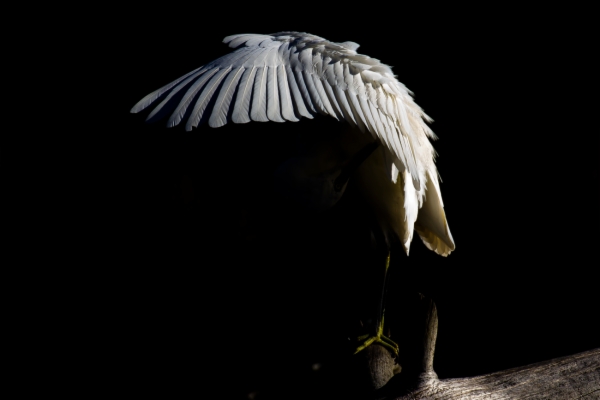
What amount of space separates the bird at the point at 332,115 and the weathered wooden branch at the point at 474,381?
0.71 ft

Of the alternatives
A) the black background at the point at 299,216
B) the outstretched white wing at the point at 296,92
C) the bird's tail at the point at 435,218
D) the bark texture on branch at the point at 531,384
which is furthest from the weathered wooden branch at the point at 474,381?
the black background at the point at 299,216

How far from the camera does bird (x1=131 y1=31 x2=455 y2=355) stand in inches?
Result: 53.5

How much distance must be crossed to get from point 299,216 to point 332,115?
1.20 m

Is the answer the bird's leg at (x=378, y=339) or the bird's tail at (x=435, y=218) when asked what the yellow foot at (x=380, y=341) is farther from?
the bird's tail at (x=435, y=218)

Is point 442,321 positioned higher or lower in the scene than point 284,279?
lower

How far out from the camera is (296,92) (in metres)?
1.40

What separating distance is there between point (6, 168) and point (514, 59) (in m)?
1.81

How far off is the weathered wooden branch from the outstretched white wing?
1.28 feet

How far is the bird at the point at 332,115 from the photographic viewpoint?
1358 mm

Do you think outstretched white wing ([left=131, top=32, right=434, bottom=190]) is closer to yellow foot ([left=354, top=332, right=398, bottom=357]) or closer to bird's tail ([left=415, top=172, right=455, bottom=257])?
bird's tail ([left=415, top=172, right=455, bottom=257])

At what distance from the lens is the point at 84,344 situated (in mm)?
2281

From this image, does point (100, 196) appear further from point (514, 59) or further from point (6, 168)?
point (514, 59)

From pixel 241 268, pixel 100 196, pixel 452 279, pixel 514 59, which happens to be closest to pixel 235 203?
pixel 241 268

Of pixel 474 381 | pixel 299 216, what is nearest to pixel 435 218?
pixel 474 381
